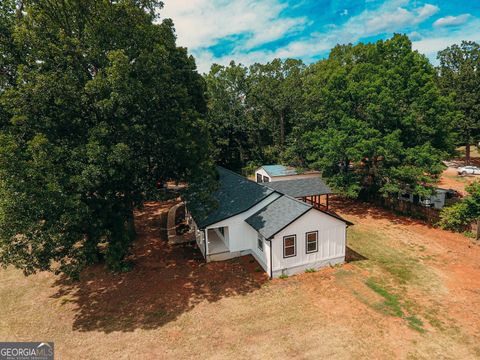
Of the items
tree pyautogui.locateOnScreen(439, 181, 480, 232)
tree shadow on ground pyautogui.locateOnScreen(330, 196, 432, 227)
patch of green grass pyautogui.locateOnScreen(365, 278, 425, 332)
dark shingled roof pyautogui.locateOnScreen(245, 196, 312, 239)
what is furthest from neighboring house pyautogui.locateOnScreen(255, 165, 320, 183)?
patch of green grass pyautogui.locateOnScreen(365, 278, 425, 332)

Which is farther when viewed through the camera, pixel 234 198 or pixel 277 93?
pixel 277 93

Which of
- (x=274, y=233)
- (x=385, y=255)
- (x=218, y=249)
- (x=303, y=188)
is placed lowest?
(x=385, y=255)

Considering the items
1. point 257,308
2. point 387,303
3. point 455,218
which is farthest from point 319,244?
point 455,218

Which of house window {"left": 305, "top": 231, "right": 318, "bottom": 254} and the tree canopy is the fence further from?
house window {"left": 305, "top": 231, "right": 318, "bottom": 254}

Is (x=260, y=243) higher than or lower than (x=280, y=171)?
lower

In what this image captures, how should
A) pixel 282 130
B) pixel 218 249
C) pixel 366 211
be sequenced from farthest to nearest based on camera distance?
1. pixel 282 130
2. pixel 366 211
3. pixel 218 249

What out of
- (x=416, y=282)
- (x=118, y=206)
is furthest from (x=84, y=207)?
(x=416, y=282)

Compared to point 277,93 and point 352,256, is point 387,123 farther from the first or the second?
point 277,93

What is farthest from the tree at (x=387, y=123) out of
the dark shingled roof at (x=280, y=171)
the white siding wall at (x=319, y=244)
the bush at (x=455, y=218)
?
the white siding wall at (x=319, y=244)
